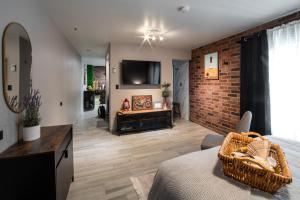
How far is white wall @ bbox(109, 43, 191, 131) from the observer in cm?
389

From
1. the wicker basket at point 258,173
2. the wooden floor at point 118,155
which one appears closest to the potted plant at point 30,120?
the wooden floor at point 118,155

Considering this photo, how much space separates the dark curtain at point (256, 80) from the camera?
2.67 m

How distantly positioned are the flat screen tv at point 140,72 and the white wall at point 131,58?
0.14 m

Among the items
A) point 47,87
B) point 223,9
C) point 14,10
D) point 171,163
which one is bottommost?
point 171,163

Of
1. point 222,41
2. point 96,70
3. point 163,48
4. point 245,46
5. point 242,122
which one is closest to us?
point 242,122

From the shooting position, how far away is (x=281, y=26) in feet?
7.89

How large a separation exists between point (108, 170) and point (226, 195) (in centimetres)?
182

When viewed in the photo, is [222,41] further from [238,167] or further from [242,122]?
[238,167]

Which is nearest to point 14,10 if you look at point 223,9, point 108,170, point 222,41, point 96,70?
point 108,170

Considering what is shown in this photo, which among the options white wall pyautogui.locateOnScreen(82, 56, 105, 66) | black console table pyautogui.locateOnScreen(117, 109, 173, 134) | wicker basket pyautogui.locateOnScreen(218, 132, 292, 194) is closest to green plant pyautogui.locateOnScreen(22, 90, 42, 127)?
wicker basket pyautogui.locateOnScreen(218, 132, 292, 194)

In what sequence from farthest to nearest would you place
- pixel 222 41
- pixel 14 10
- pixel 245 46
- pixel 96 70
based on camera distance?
pixel 96 70, pixel 222 41, pixel 245 46, pixel 14 10

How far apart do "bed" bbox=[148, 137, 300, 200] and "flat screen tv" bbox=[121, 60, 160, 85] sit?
10.0 ft

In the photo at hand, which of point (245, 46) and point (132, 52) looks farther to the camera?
point (132, 52)

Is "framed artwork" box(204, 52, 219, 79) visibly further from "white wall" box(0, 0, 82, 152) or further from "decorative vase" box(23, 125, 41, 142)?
"decorative vase" box(23, 125, 41, 142)
